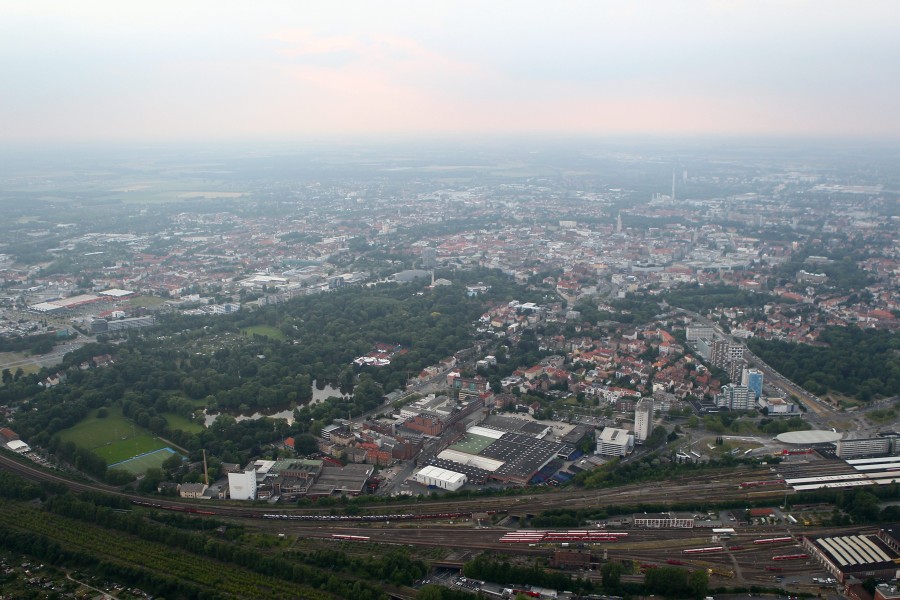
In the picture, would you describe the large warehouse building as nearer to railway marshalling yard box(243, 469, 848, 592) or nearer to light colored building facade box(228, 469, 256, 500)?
railway marshalling yard box(243, 469, 848, 592)

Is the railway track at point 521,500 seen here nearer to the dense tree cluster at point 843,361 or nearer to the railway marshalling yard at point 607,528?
the railway marshalling yard at point 607,528

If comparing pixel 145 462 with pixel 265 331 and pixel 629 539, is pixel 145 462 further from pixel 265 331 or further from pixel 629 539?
pixel 629 539

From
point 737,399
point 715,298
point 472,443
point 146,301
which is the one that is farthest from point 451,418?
point 146,301

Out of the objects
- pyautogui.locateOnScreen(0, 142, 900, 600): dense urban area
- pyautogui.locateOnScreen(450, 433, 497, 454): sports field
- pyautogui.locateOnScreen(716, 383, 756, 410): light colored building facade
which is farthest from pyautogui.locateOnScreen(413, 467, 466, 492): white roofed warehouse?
pyautogui.locateOnScreen(716, 383, 756, 410): light colored building facade

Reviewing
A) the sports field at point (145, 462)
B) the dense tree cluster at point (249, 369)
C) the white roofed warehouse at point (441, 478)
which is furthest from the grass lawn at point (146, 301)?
the white roofed warehouse at point (441, 478)

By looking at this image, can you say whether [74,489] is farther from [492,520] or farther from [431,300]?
[431,300]
